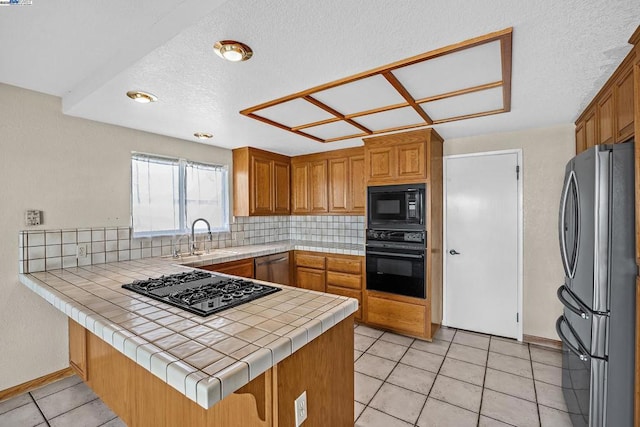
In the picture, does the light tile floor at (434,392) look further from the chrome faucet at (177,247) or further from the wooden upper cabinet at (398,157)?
the wooden upper cabinet at (398,157)

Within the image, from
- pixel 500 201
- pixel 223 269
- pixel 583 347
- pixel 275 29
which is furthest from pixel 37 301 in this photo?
pixel 500 201

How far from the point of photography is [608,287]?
1.47 metres

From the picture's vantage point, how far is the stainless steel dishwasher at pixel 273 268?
11.4 ft

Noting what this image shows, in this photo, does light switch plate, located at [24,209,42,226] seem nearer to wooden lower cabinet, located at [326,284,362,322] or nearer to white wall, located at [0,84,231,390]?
white wall, located at [0,84,231,390]

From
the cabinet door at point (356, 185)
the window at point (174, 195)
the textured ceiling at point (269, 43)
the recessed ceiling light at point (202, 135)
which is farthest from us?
the cabinet door at point (356, 185)

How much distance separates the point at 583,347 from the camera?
5.26ft

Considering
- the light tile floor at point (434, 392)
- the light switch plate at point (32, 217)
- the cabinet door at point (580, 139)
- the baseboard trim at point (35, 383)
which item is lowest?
the light tile floor at point (434, 392)

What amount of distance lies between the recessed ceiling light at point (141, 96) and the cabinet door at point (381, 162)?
7.10ft

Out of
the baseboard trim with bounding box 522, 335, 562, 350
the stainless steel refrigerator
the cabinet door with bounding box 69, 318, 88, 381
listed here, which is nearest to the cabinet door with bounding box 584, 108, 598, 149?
the stainless steel refrigerator

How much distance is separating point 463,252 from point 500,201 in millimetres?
667

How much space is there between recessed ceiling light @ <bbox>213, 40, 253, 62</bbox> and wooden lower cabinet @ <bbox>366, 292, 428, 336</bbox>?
269 cm

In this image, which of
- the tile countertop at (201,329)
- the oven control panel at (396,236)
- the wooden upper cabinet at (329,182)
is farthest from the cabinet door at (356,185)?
the tile countertop at (201,329)

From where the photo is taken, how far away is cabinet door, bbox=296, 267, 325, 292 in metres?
3.76

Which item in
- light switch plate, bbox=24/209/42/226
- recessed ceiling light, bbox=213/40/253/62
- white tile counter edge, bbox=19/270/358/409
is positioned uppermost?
recessed ceiling light, bbox=213/40/253/62
